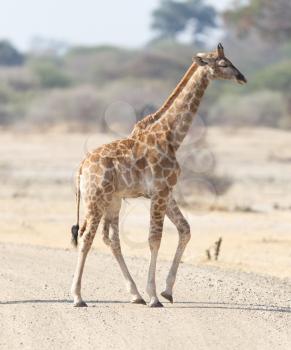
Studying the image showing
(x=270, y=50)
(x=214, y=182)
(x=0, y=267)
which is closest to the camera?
(x=0, y=267)

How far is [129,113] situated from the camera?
32812 millimetres

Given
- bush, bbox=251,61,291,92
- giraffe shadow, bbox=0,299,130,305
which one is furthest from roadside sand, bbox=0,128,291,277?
bush, bbox=251,61,291,92

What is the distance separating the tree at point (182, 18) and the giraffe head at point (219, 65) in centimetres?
8597

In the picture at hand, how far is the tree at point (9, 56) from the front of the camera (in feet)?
270

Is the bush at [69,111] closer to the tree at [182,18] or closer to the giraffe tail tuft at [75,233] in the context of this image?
the giraffe tail tuft at [75,233]

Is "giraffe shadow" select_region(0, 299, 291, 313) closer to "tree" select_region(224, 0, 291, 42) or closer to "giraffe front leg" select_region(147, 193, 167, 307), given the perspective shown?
"giraffe front leg" select_region(147, 193, 167, 307)

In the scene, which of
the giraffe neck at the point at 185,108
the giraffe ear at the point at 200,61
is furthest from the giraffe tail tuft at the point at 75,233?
the giraffe ear at the point at 200,61

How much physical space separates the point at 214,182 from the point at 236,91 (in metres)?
32.0

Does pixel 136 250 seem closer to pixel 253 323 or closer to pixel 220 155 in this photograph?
pixel 253 323

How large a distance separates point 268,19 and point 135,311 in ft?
122

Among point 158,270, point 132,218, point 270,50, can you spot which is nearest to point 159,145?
point 158,270

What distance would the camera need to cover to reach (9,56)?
83.1 meters

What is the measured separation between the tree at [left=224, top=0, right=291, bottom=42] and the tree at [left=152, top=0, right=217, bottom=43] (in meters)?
49.8

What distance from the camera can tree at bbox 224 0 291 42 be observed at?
45.8m
